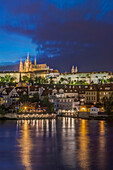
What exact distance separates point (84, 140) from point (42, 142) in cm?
278

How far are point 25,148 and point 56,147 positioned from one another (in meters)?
1.91

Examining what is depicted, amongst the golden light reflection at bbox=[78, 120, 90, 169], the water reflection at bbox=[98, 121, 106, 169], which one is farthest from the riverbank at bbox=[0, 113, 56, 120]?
the water reflection at bbox=[98, 121, 106, 169]

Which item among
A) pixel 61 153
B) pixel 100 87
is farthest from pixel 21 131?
pixel 100 87

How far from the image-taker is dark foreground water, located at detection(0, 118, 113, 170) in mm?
15926

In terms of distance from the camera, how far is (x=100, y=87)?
148ft

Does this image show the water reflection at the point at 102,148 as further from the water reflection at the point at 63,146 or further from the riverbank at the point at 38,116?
the riverbank at the point at 38,116

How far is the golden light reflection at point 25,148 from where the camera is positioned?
16.0 meters

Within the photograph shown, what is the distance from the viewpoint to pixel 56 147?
2005 centimetres

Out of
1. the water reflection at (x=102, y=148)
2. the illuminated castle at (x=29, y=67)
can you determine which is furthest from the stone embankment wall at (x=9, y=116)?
the illuminated castle at (x=29, y=67)

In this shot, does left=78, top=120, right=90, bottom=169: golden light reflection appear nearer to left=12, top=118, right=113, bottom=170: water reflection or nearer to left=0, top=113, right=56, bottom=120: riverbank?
left=12, top=118, right=113, bottom=170: water reflection

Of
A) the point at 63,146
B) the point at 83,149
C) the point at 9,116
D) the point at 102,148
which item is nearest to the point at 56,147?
the point at 63,146

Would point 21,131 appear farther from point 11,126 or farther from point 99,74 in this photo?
point 99,74

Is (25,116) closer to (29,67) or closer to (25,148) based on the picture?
(25,148)

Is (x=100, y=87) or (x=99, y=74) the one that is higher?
(x=99, y=74)
